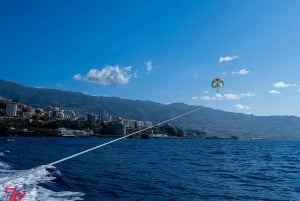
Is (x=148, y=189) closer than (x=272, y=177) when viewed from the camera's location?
Yes

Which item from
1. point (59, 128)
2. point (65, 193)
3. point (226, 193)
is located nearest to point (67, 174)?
point (65, 193)

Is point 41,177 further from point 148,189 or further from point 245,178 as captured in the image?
point 245,178

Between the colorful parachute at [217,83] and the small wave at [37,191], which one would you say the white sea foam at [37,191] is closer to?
the small wave at [37,191]

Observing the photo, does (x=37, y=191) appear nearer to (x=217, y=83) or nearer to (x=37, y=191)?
(x=37, y=191)

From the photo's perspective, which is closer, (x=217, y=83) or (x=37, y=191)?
(x=37, y=191)

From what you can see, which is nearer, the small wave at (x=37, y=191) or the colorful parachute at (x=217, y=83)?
the small wave at (x=37, y=191)

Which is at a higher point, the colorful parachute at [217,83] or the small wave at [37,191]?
the colorful parachute at [217,83]

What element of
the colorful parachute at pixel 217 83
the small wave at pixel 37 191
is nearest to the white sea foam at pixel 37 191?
the small wave at pixel 37 191

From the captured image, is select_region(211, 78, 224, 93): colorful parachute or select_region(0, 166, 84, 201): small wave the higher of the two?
select_region(211, 78, 224, 93): colorful parachute

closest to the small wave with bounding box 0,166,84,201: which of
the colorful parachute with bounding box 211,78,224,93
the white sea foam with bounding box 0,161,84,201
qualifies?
the white sea foam with bounding box 0,161,84,201

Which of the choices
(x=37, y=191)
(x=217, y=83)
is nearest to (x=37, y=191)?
(x=37, y=191)

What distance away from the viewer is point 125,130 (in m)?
172

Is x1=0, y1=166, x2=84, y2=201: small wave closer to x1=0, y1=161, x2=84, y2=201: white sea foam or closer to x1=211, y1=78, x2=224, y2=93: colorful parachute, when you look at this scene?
x1=0, y1=161, x2=84, y2=201: white sea foam

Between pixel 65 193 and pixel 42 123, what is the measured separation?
162 m
